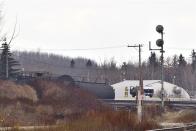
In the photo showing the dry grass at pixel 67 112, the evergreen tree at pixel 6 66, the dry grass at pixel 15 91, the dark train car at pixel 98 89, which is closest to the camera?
the dry grass at pixel 67 112

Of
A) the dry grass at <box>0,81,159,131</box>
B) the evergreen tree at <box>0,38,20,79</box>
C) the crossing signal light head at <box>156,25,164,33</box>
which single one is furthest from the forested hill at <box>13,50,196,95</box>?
the crossing signal light head at <box>156,25,164,33</box>

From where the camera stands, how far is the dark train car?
73981 millimetres

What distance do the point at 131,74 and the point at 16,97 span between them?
105995mm

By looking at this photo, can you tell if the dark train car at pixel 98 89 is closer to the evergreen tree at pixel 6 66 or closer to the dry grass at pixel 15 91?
the evergreen tree at pixel 6 66

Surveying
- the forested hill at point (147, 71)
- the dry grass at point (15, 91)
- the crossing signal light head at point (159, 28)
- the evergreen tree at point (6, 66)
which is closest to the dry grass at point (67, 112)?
the dry grass at point (15, 91)

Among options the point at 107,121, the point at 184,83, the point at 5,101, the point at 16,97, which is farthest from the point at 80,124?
the point at 184,83

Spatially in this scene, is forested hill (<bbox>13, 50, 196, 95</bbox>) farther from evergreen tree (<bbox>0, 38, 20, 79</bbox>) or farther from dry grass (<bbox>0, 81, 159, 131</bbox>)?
dry grass (<bbox>0, 81, 159, 131</bbox>)

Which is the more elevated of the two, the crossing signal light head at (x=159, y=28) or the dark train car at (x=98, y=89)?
the crossing signal light head at (x=159, y=28)

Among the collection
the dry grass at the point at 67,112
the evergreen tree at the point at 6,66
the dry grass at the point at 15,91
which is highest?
the evergreen tree at the point at 6,66

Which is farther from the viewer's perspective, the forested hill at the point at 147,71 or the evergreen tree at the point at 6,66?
the forested hill at the point at 147,71

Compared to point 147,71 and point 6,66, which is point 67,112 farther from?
point 147,71

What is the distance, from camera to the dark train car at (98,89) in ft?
243

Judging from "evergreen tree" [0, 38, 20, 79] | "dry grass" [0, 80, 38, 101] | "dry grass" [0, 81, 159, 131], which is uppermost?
"evergreen tree" [0, 38, 20, 79]

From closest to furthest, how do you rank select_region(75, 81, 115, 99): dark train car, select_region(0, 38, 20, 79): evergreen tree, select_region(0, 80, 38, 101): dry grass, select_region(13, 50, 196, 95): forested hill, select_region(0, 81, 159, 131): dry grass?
select_region(0, 81, 159, 131): dry grass → select_region(0, 80, 38, 101): dry grass → select_region(0, 38, 20, 79): evergreen tree → select_region(75, 81, 115, 99): dark train car → select_region(13, 50, 196, 95): forested hill
